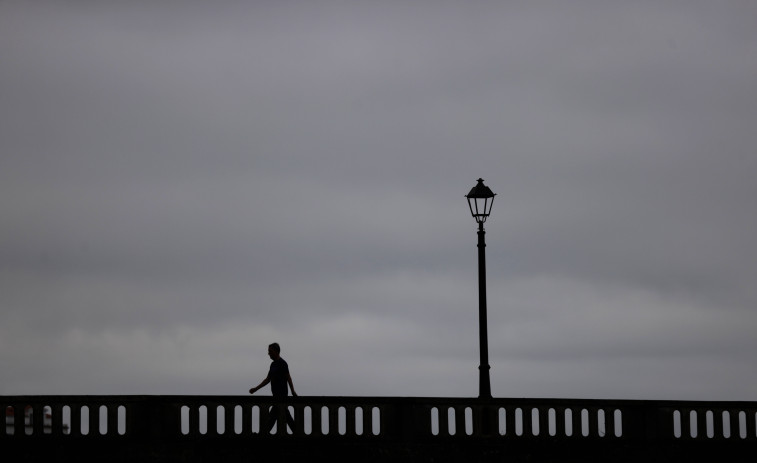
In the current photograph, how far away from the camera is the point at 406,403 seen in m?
24.3

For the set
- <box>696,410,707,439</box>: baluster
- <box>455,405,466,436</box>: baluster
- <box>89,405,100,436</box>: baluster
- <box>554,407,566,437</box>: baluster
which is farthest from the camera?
<box>89,405,100,436</box>: baluster

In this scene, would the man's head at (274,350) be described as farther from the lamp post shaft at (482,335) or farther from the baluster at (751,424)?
the baluster at (751,424)

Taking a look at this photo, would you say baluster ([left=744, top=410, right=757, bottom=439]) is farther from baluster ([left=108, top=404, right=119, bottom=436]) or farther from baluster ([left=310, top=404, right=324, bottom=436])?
baluster ([left=108, top=404, right=119, bottom=436])

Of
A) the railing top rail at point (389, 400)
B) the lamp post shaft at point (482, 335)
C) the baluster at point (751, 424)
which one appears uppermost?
the lamp post shaft at point (482, 335)

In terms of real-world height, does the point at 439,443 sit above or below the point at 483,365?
below

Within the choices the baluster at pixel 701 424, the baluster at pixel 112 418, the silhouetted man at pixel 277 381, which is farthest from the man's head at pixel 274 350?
the baluster at pixel 701 424

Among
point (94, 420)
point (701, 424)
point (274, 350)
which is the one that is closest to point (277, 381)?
point (274, 350)

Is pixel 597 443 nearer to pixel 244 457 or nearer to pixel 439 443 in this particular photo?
pixel 439 443

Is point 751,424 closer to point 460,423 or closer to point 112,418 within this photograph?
point 460,423

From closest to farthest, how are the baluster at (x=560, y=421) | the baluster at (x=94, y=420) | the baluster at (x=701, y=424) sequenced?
1. the baluster at (x=701, y=424)
2. the baluster at (x=560, y=421)
3. the baluster at (x=94, y=420)

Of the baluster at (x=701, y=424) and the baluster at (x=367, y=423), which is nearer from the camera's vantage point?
the baluster at (x=701, y=424)

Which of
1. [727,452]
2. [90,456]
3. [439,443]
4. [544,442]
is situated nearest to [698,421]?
[727,452]

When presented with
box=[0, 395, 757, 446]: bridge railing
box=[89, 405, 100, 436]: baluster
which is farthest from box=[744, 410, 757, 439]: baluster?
box=[89, 405, 100, 436]: baluster

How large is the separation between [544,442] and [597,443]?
0.98 m
